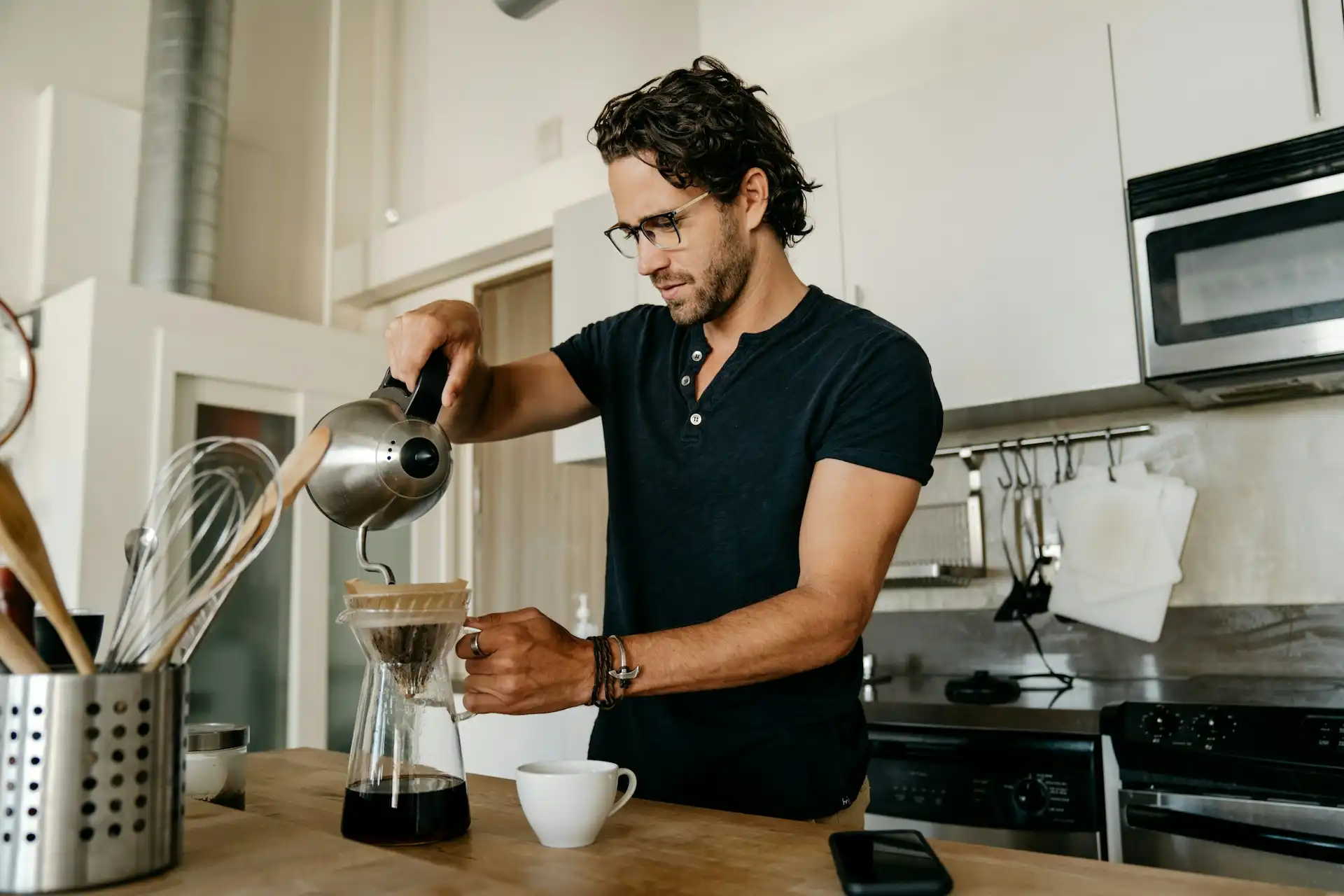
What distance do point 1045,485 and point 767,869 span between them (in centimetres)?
169

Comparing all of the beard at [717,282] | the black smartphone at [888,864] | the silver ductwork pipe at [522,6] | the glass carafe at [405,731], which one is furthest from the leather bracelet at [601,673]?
the silver ductwork pipe at [522,6]

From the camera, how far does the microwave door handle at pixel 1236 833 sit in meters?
1.34

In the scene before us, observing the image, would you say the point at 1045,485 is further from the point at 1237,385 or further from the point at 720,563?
the point at 720,563

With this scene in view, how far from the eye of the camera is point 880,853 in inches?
26.7

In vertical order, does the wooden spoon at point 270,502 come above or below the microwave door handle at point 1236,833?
above

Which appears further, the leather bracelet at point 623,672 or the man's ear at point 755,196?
the man's ear at point 755,196

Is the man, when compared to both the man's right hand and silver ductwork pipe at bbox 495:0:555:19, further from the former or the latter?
silver ductwork pipe at bbox 495:0:555:19

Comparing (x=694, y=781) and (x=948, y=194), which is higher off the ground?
(x=948, y=194)

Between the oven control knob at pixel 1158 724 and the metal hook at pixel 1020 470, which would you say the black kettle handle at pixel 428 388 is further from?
the metal hook at pixel 1020 470

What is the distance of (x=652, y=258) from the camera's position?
1.26m

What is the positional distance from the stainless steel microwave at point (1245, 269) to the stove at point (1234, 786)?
553 mm

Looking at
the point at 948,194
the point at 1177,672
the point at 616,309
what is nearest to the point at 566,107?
the point at 616,309

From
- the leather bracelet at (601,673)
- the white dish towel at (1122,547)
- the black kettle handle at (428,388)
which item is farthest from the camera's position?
the white dish towel at (1122,547)

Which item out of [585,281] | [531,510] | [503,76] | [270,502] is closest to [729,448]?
[270,502]
